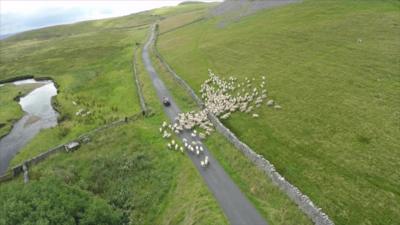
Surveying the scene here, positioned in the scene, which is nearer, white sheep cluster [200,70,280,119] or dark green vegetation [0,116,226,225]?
dark green vegetation [0,116,226,225]

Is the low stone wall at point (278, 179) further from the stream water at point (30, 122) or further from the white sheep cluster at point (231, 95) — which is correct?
the stream water at point (30, 122)

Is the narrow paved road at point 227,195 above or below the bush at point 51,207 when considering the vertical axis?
below

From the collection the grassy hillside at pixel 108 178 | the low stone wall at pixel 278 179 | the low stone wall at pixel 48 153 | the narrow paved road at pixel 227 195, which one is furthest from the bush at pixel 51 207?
the low stone wall at pixel 278 179

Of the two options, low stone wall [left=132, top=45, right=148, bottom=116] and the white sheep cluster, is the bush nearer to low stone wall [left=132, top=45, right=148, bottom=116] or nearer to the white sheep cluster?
the white sheep cluster

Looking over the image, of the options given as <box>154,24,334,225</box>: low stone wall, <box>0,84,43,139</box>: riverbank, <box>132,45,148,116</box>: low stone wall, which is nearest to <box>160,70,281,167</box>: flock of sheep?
<box>154,24,334,225</box>: low stone wall

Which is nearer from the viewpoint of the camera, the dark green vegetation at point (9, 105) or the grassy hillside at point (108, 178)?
the grassy hillside at point (108, 178)

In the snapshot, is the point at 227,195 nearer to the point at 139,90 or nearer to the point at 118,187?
the point at 118,187
